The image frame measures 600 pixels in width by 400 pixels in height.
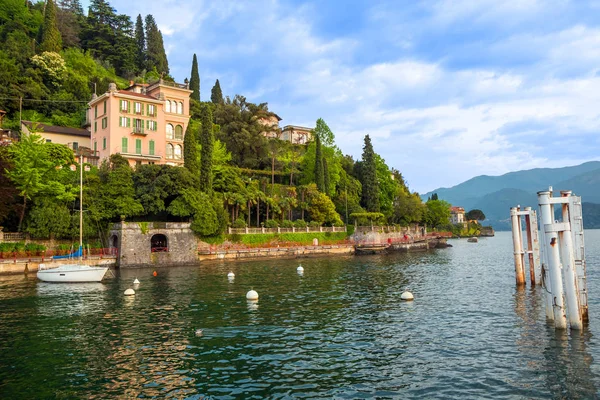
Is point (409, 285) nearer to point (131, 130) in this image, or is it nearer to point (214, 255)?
point (214, 255)

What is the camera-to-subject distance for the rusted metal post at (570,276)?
647 inches

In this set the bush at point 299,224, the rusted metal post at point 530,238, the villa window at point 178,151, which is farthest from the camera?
the bush at point 299,224

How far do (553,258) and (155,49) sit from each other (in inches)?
4928

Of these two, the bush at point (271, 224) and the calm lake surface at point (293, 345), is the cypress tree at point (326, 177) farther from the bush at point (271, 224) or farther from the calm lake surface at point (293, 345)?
the calm lake surface at point (293, 345)

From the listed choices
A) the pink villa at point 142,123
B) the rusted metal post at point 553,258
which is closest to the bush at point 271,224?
the pink villa at point 142,123

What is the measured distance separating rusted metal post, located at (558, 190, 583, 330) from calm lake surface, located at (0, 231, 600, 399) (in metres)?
0.79

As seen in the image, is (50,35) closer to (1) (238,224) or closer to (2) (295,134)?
(2) (295,134)

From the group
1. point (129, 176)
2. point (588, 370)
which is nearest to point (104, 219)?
point (129, 176)

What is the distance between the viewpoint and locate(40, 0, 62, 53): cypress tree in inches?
3450

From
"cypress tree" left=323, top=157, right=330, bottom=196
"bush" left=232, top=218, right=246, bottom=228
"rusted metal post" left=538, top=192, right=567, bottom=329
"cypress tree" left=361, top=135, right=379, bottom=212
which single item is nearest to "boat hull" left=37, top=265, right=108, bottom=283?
"bush" left=232, top=218, right=246, bottom=228

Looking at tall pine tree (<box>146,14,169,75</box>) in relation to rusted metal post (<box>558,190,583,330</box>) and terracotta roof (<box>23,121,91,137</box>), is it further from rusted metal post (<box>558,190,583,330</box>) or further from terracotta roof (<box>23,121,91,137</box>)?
rusted metal post (<box>558,190,583,330</box>)

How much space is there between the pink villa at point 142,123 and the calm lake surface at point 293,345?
32.4 metres

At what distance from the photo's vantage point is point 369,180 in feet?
289

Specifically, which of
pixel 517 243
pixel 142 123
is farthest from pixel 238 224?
pixel 517 243
